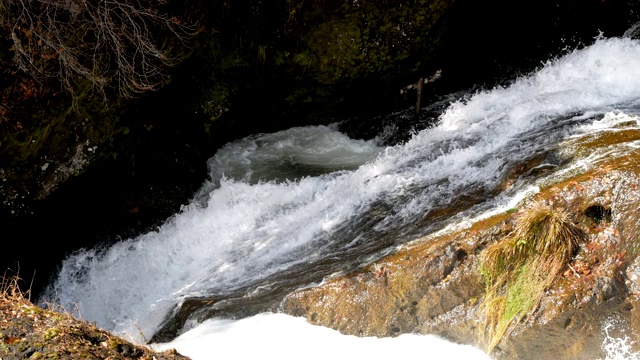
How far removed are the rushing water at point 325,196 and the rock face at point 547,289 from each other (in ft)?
1.33

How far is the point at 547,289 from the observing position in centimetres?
461

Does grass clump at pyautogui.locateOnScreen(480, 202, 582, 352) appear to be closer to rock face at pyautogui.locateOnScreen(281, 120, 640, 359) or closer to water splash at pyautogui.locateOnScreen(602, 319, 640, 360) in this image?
rock face at pyautogui.locateOnScreen(281, 120, 640, 359)

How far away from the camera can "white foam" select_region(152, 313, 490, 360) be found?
473cm

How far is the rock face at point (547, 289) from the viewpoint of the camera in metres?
4.44

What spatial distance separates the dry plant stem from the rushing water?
2.07 meters

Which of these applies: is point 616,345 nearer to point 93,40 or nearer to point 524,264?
point 524,264

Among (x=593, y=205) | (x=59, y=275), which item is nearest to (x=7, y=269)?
(x=59, y=275)

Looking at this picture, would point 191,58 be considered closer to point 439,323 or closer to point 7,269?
point 7,269

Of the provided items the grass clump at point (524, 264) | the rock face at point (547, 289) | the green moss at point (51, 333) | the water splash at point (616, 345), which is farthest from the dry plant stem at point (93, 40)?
the water splash at point (616, 345)

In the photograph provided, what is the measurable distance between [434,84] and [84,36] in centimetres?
520

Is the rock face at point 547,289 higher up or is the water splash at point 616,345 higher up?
the rock face at point 547,289

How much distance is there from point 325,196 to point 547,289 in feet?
10.7

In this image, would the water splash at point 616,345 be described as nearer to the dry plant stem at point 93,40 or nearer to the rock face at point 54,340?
the rock face at point 54,340

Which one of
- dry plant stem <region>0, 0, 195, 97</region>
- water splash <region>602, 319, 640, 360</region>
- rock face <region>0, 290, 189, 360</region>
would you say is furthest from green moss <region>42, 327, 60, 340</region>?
water splash <region>602, 319, 640, 360</region>
